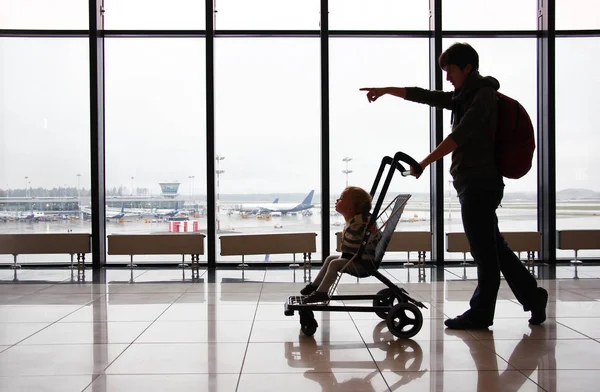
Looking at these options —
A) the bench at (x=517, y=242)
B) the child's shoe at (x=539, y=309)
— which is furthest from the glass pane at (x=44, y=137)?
the child's shoe at (x=539, y=309)

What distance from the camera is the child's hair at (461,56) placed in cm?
373

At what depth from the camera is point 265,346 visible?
11.1ft

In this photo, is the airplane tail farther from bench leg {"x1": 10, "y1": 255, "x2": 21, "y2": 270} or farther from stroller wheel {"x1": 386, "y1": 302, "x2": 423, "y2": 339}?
stroller wheel {"x1": 386, "y1": 302, "x2": 423, "y2": 339}

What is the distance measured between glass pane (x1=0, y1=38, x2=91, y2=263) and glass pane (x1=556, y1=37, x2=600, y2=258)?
6.21 m

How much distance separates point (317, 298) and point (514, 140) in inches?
59.2

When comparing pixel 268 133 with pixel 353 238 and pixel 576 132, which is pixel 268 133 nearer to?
pixel 576 132

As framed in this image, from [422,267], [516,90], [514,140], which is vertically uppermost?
[516,90]

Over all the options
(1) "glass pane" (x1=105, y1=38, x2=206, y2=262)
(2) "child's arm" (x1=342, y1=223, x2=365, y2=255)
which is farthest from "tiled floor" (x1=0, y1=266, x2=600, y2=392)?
(1) "glass pane" (x1=105, y1=38, x2=206, y2=262)

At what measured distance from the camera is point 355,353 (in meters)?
3.22

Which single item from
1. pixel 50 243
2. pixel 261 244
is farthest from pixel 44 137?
pixel 261 244

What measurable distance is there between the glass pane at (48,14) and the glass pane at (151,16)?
32 cm

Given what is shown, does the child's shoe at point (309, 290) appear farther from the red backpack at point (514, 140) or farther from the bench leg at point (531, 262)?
the bench leg at point (531, 262)

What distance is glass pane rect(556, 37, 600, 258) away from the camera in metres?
8.15

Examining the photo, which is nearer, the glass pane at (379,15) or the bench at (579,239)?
the bench at (579,239)
